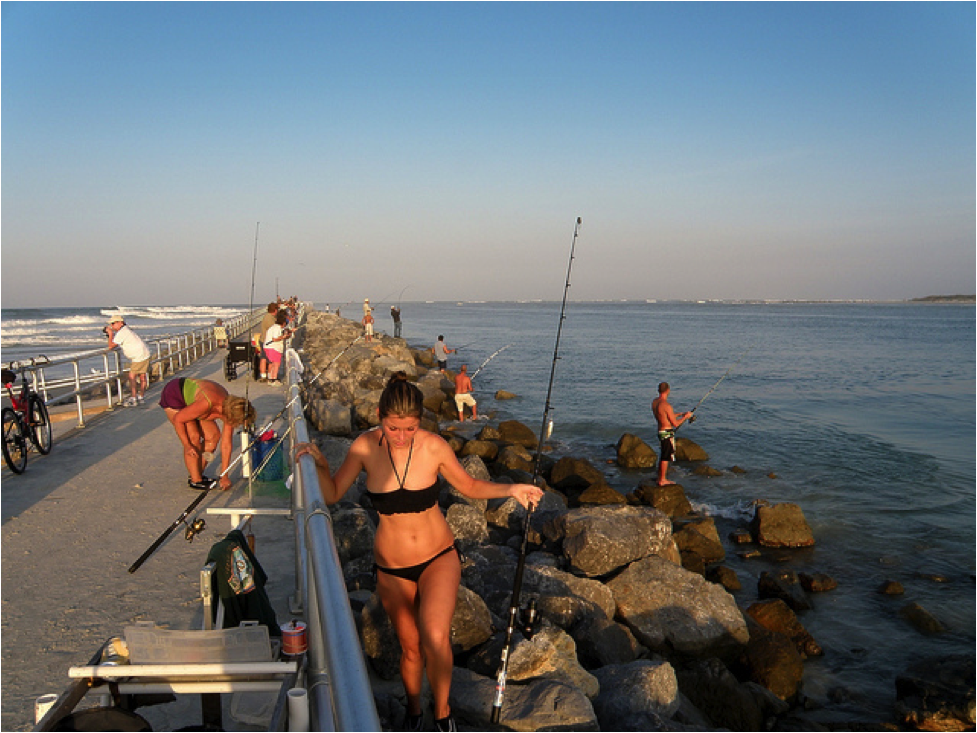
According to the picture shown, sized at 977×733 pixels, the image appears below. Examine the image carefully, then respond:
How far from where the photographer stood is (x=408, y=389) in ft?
10.4

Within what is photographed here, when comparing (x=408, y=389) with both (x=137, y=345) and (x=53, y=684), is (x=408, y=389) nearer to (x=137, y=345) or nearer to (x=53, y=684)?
(x=53, y=684)

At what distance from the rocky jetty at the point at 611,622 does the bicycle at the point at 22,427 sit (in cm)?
373

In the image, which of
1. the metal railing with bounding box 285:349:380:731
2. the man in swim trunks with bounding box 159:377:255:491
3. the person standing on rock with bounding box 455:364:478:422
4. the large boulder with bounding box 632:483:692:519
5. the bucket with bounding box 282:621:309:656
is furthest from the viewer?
the person standing on rock with bounding box 455:364:478:422

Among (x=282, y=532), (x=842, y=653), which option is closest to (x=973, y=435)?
(x=842, y=653)

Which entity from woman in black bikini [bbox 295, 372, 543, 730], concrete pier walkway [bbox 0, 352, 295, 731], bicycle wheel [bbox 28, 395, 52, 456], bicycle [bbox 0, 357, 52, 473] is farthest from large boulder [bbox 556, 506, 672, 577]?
bicycle wheel [bbox 28, 395, 52, 456]

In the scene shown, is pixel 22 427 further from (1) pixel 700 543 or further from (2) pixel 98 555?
(1) pixel 700 543

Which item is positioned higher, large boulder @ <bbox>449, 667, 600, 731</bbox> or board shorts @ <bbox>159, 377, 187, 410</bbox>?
board shorts @ <bbox>159, 377, 187, 410</bbox>

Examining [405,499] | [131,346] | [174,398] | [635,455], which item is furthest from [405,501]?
[635,455]

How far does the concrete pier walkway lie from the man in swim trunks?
34cm

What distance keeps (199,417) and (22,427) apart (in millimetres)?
3215

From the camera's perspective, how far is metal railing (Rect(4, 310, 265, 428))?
35.7 ft

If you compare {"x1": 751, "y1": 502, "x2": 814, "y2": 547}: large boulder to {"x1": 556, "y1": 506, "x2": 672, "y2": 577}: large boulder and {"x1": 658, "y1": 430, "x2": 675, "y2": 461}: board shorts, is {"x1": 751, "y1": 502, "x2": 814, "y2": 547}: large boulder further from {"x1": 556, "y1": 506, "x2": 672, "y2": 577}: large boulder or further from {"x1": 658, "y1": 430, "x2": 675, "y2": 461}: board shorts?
{"x1": 556, "y1": 506, "x2": 672, "y2": 577}: large boulder

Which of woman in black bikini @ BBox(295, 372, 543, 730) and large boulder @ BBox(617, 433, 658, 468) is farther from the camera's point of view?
large boulder @ BBox(617, 433, 658, 468)

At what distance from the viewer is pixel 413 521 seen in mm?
3234
